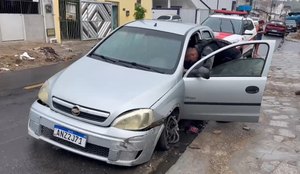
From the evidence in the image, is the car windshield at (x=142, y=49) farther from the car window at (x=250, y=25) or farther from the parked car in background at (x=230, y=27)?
the car window at (x=250, y=25)

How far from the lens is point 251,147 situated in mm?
4789

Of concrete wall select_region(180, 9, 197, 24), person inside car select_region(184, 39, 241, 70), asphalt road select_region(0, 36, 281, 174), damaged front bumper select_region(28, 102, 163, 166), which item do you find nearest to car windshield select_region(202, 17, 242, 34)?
person inside car select_region(184, 39, 241, 70)

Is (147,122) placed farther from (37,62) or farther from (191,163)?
(37,62)

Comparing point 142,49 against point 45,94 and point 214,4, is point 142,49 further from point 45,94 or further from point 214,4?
point 214,4

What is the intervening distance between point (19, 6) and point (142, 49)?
11300 mm

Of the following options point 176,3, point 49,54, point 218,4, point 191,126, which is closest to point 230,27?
point 49,54

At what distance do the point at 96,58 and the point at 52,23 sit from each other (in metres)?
12.0

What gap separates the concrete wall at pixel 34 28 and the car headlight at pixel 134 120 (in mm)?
12348

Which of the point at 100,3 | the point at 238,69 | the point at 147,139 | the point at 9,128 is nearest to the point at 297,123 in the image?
the point at 238,69

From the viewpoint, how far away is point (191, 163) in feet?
13.7

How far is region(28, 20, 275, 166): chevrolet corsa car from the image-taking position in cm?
351

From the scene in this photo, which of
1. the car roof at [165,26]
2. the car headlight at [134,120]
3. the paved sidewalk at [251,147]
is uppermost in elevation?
the car roof at [165,26]

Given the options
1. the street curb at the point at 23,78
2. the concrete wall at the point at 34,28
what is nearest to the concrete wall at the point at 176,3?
the concrete wall at the point at 34,28

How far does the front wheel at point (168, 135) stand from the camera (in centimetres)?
422
